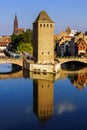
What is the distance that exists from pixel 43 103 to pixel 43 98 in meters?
1.49

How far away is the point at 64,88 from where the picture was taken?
25.5 m

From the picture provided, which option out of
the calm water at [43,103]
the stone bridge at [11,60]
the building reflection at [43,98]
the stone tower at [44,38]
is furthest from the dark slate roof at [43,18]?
the building reflection at [43,98]

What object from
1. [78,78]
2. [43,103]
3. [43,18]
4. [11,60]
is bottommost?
[43,103]

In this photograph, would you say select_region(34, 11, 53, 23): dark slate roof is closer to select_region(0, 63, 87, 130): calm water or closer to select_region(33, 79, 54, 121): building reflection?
select_region(0, 63, 87, 130): calm water

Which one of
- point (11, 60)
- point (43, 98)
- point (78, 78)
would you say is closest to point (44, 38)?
point (11, 60)

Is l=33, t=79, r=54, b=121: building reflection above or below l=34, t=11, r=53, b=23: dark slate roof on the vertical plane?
below

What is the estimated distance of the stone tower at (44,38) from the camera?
33513mm

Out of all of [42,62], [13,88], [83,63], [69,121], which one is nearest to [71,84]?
[13,88]

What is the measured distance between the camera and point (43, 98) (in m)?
21.8

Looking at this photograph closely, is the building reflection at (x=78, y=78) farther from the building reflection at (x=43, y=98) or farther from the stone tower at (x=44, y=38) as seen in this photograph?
the stone tower at (x=44, y=38)

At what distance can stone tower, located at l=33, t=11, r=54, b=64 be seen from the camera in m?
33.5

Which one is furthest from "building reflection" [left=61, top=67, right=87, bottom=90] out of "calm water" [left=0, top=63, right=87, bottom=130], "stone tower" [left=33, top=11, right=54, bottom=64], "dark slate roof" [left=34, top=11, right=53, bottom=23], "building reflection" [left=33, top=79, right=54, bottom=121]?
"dark slate roof" [left=34, top=11, right=53, bottom=23]

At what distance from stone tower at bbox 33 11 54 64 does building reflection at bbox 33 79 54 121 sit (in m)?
6.12

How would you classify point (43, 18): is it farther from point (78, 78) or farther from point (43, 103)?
point (43, 103)
